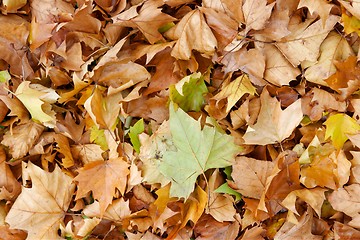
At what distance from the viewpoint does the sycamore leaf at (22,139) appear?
1444 millimetres

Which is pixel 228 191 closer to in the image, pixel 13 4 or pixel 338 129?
pixel 338 129

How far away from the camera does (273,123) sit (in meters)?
1.31

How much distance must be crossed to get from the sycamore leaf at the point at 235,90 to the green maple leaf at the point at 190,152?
0.32 feet

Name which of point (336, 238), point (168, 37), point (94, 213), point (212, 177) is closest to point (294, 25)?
point (168, 37)

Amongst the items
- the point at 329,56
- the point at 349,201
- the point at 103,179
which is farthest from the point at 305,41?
the point at 103,179

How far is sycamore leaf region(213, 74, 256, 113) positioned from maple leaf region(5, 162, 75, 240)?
22.1 inches

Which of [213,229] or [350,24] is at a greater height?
[350,24]

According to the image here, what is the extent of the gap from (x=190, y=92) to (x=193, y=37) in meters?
0.17

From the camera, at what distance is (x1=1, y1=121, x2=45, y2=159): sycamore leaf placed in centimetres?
144

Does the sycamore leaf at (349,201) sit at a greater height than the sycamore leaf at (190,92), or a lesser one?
lesser

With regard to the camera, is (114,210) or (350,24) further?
(114,210)

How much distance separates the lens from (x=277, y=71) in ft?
4.40

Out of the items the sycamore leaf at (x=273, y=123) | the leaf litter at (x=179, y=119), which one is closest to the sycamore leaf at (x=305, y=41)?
the leaf litter at (x=179, y=119)

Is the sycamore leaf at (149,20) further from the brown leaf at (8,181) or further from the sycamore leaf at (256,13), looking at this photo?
the brown leaf at (8,181)
